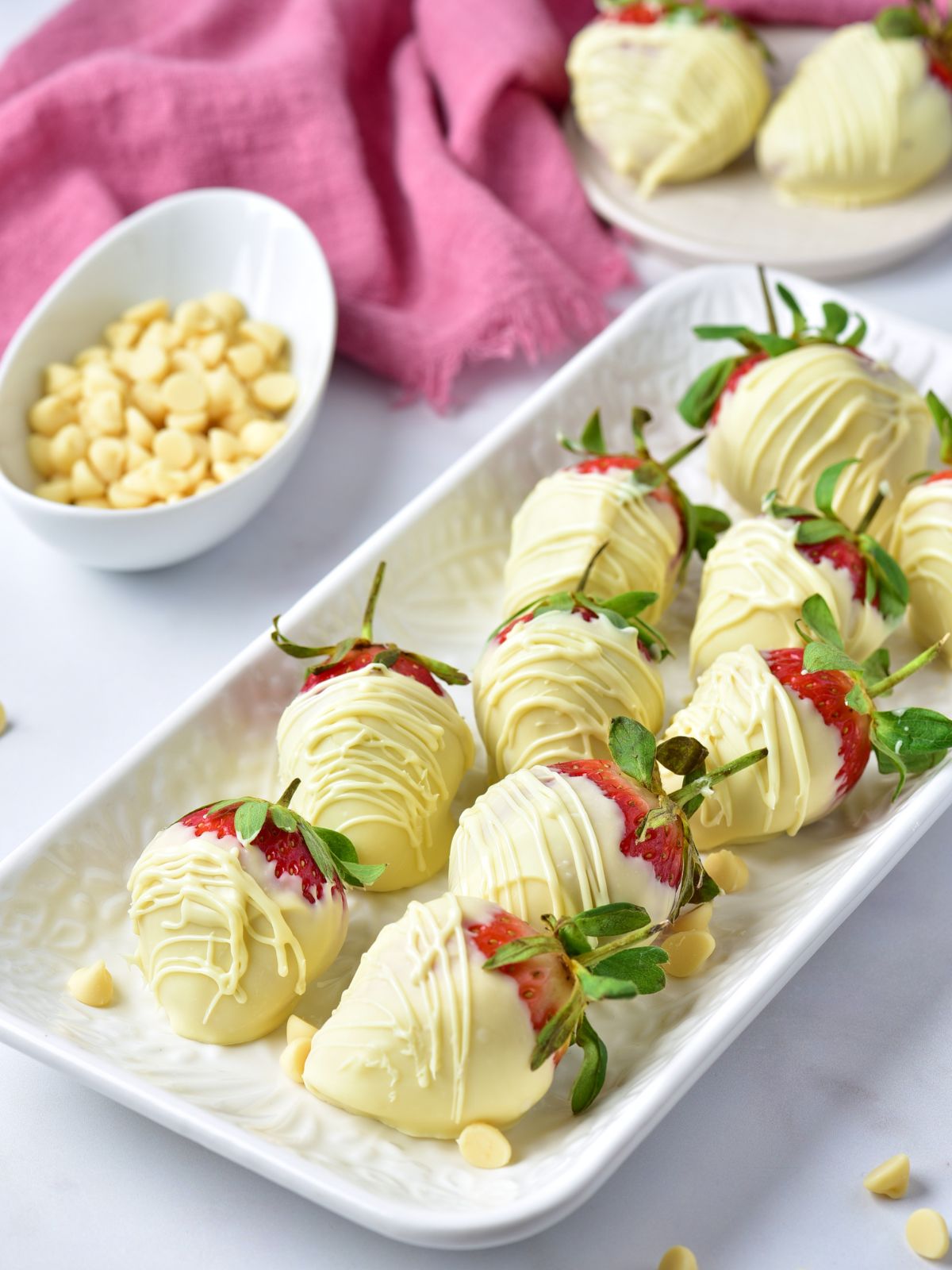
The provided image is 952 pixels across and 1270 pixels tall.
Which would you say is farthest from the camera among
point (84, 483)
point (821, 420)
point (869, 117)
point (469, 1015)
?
point (869, 117)

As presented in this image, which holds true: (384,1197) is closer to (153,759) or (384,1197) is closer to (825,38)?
(153,759)

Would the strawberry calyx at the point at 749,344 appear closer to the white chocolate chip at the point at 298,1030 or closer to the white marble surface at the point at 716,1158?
the white marble surface at the point at 716,1158

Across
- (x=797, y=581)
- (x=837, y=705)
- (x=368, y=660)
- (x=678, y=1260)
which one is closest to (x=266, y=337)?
(x=368, y=660)

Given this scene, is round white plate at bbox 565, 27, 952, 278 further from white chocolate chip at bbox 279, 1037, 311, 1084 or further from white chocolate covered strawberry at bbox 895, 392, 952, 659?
white chocolate chip at bbox 279, 1037, 311, 1084

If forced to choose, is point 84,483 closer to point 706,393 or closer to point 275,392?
point 275,392

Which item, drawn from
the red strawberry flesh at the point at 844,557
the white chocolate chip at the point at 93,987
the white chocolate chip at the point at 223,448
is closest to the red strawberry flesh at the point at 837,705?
the red strawberry flesh at the point at 844,557

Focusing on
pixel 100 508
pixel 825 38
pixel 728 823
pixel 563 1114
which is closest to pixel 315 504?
pixel 100 508
